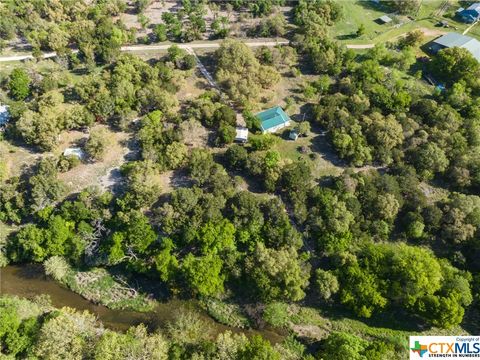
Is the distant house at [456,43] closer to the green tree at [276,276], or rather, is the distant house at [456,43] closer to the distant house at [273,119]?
the distant house at [273,119]

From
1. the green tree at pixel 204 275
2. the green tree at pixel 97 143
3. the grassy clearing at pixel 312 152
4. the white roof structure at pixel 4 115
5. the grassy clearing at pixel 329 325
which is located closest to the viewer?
the green tree at pixel 204 275

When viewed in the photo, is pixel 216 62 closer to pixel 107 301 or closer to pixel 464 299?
pixel 107 301

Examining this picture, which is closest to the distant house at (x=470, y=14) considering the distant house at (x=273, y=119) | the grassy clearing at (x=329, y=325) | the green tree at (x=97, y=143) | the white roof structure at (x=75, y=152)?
the distant house at (x=273, y=119)

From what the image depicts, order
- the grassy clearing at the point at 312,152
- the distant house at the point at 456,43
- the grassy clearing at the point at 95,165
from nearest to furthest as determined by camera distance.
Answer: the grassy clearing at the point at 95,165 → the grassy clearing at the point at 312,152 → the distant house at the point at 456,43

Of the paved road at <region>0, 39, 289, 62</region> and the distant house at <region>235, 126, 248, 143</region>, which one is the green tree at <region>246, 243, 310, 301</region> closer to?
the distant house at <region>235, 126, 248, 143</region>

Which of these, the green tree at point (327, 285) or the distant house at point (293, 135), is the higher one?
the distant house at point (293, 135)

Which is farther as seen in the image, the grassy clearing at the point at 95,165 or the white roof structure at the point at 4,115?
the white roof structure at the point at 4,115

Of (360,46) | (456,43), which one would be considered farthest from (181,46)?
(456,43)

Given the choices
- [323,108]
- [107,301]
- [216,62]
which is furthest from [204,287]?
[216,62]
